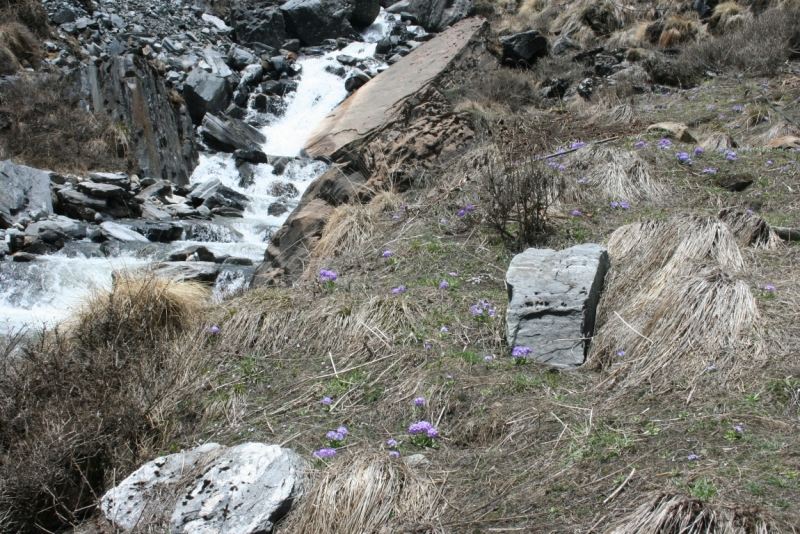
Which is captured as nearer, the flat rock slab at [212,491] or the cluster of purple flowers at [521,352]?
the flat rock slab at [212,491]

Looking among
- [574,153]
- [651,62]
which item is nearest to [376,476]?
[574,153]

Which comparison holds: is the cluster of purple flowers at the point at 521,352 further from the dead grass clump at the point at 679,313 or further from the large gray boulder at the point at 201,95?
the large gray boulder at the point at 201,95

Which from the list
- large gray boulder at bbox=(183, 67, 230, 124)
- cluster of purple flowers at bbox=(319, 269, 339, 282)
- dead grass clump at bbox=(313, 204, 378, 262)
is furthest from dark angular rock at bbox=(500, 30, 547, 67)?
cluster of purple flowers at bbox=(319, 269, 339, 282)

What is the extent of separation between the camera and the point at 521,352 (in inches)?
148

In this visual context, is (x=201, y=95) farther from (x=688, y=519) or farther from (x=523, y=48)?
(x=688, y=519)

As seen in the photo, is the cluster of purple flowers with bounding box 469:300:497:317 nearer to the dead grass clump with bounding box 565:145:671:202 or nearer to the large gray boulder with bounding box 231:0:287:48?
the dead grass clump with bounding box 565:145:671:202

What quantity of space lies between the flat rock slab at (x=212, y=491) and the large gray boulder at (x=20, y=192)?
7.04 meters

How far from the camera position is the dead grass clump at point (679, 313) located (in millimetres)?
3398

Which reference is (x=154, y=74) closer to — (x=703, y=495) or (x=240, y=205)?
(x=240, y=205)

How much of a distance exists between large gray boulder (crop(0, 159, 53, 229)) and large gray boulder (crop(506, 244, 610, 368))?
761cm

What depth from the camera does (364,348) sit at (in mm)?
4105

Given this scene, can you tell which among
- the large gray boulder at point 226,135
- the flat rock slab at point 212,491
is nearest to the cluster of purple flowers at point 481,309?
the flat rock slab at point 212,491

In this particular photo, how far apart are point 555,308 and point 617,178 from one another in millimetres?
2470

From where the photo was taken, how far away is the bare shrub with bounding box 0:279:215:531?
10.3ft
